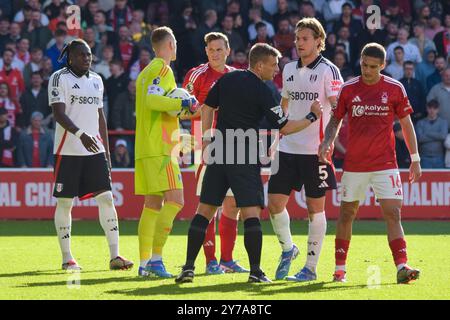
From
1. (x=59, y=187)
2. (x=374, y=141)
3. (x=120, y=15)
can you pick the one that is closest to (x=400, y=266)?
(x=374, y=141)

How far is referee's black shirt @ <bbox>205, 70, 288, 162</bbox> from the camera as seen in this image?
30.8ft

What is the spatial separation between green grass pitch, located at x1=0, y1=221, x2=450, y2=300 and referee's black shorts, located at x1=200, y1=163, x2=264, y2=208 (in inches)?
29.3

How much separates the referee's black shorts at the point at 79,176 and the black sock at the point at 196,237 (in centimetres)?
203

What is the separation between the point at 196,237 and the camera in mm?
9398

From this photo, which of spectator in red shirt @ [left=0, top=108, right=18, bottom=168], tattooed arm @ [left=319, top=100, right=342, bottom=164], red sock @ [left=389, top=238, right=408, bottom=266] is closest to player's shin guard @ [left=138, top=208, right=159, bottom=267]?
tattooed arm @ [left=319, top=100, right=342, bottom=164]

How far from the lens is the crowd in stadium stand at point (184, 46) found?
63.0ft

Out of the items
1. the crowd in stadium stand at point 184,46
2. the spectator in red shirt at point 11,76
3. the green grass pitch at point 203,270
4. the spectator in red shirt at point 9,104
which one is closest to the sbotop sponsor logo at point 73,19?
the crowd in stadium stand at point 184,46

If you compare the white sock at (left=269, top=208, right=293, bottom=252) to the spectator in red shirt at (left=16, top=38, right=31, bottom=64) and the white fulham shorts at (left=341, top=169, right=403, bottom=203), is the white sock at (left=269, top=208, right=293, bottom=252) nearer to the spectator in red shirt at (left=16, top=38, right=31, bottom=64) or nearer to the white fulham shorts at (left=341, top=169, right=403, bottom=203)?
the white fulham shorts at (left=341, top=169, right=403, bottom=203)

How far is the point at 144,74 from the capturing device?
10250 mm

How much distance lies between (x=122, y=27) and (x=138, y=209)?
4.96m

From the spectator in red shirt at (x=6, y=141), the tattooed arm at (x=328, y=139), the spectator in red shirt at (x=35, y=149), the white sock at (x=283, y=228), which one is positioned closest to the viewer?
the tattooed arm at (x=328, y=139)

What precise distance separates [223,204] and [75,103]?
1838mm

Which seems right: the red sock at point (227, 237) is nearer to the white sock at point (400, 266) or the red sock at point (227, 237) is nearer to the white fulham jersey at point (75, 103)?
the white fulham jersey at point (75, 103)
